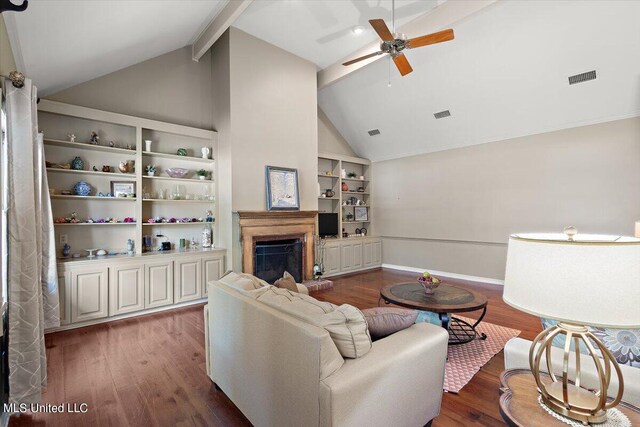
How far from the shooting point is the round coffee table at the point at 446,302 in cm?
282

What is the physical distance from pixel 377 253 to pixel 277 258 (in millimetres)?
2989

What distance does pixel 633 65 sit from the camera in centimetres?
389

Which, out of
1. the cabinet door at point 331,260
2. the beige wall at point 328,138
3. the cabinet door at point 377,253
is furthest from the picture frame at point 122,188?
the cabinet door at point 377,253

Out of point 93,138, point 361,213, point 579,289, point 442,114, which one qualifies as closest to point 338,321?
point 579,289

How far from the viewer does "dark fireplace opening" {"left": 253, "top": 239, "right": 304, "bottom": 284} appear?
4918mm

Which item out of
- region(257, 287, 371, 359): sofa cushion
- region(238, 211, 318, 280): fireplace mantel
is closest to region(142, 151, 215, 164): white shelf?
region(238, 211, 318, 280): fireplace mantel

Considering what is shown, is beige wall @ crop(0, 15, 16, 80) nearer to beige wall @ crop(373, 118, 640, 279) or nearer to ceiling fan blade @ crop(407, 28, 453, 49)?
ceiling fan blade @ crop(407, 28, 453, 49)

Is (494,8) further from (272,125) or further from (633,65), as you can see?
(272,125)

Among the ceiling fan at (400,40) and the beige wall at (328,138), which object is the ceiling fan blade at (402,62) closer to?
the ceiling fan at (400,40)

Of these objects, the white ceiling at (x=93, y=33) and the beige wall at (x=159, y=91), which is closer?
the white ceiling at (x=93, y=33)

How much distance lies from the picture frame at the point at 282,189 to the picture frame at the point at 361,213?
2.44m

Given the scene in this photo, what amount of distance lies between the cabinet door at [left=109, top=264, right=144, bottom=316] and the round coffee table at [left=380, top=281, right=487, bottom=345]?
3.04 meters

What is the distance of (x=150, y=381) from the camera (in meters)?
2.44

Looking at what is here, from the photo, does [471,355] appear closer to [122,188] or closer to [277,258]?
[277,258]
